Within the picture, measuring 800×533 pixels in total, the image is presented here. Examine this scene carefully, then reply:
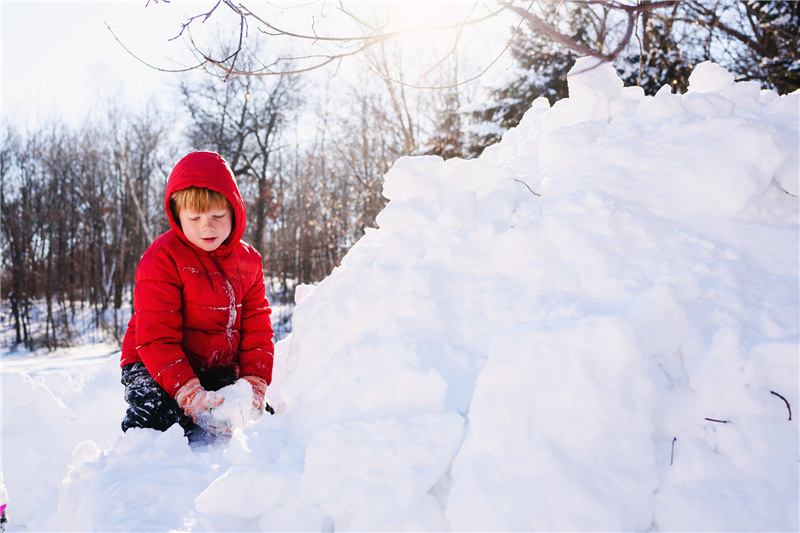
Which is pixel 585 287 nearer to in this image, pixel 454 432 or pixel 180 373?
pixel 454 432

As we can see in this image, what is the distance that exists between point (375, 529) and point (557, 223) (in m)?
1.24

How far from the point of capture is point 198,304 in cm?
209

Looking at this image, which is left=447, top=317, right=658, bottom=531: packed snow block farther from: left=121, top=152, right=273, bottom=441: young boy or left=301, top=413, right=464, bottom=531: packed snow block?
left=121, top=152, right=273, bottom=441: young boy

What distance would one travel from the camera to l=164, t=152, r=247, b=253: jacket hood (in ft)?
6.59

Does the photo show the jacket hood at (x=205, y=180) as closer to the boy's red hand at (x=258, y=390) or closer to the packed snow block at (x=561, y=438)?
the boy's red hand at (x=258, y=390)

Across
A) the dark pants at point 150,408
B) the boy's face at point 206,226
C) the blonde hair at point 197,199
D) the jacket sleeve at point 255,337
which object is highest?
the blonde hair at point 197,199

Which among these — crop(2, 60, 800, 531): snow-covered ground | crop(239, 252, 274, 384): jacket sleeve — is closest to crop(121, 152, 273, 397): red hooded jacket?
crop(239, 252, 274, 384): jacket sleeve

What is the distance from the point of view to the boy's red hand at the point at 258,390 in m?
1.99

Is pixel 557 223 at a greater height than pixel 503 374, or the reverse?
pixel 557 223

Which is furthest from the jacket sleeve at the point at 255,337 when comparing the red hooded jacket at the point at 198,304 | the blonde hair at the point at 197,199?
the blonde hair at the point at 197,199

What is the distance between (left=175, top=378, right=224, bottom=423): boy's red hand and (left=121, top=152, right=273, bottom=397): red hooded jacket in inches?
1.9

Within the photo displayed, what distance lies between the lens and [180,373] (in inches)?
74.0

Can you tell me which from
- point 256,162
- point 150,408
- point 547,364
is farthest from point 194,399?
point 256,162

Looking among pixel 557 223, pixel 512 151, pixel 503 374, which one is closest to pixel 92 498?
pixel 503 374
